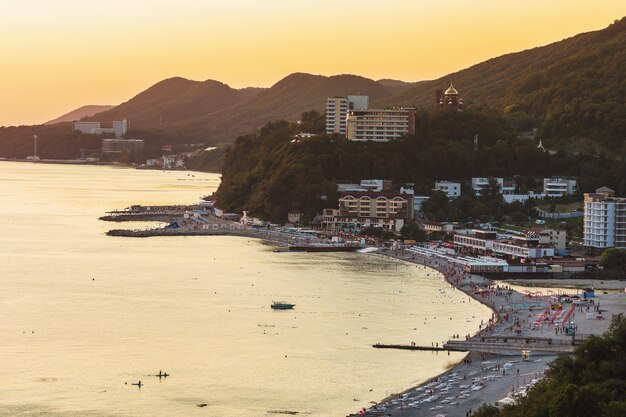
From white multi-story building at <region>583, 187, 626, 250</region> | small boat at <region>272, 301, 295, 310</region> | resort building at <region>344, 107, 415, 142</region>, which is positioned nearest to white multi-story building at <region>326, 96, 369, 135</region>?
resort building at <region>344, 107, 415, 142</region>

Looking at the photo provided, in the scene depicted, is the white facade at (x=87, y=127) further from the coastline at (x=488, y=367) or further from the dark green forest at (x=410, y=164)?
the coastline at (x=488, y=367)

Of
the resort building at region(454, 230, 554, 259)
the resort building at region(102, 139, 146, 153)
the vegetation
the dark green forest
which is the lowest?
the vegetation

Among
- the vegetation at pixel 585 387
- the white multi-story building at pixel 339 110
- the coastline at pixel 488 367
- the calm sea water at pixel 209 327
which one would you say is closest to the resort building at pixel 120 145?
the white multi-story building at pixel 339 110

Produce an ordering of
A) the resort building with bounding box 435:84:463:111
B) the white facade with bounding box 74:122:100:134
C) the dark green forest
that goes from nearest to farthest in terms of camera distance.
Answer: the dark green forest → the resort building with bounding box 435:84:463:111 → the white facade with bounding box 74:122:100:134

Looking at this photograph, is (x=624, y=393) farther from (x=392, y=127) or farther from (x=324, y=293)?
(x=392, y=127)

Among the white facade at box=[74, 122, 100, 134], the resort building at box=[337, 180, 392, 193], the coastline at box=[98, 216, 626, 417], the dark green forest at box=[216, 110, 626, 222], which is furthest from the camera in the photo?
the white facade at box=[74, 122, 100, 134]

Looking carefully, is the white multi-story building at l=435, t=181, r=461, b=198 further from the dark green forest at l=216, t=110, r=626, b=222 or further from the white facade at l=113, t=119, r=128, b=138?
the white facade at l=113, t=119, r=128, b=138

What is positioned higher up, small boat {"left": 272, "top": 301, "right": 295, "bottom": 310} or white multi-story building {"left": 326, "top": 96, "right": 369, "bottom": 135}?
white multi-story building {"left": 326, "top": 96, "right": 369, "bottom": 135}

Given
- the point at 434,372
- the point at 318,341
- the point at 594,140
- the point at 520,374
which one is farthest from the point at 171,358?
the point at 594,140
